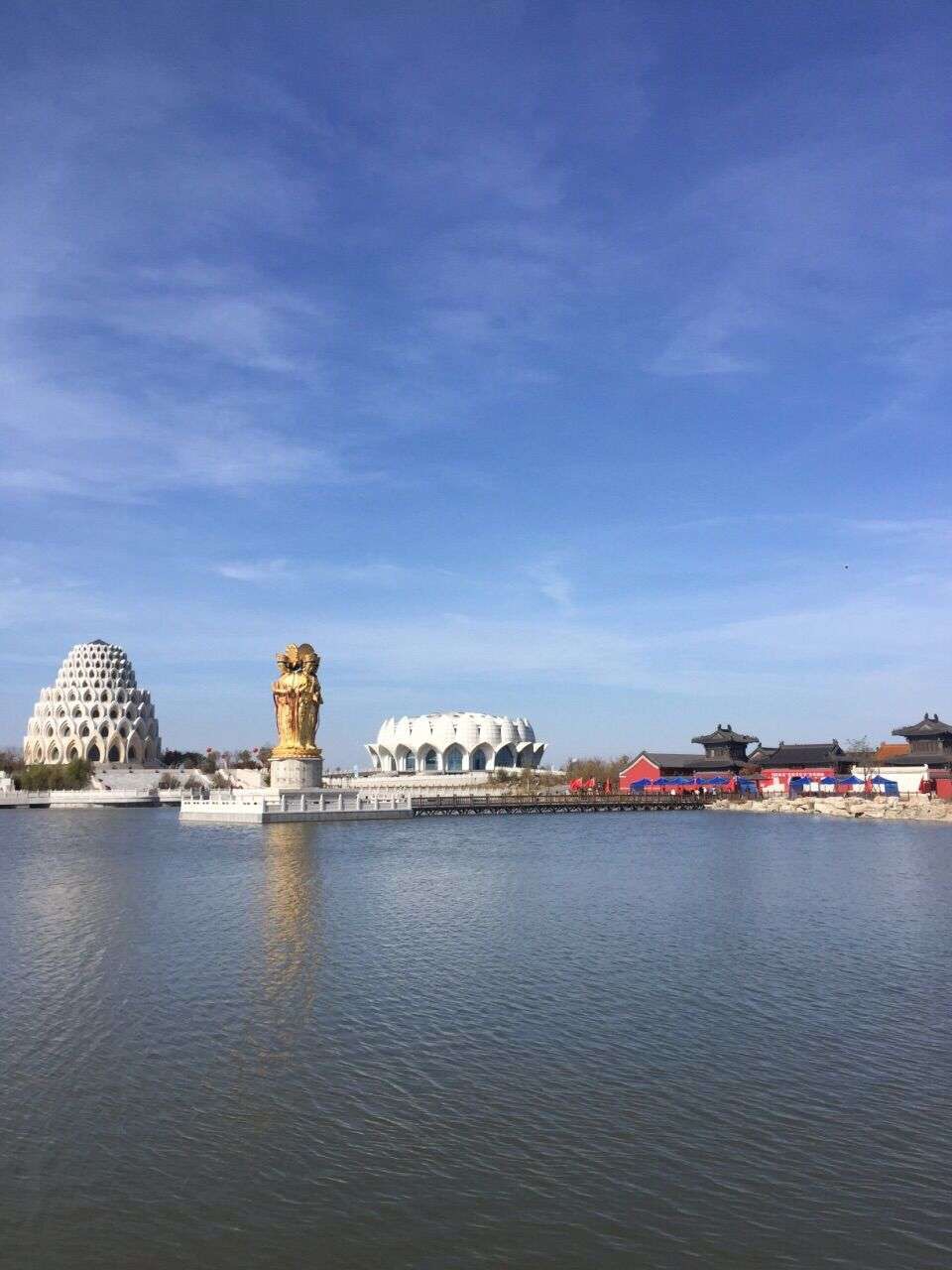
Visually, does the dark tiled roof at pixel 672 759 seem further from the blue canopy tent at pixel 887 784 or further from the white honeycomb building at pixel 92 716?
the white honeycomb building at pixel 92 716

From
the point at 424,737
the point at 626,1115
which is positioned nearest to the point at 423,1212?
the point at 626,1115

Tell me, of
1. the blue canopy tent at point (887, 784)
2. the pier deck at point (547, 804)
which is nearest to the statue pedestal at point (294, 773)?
the pier deck at point (547, 804)

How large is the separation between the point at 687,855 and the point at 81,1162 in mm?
34268

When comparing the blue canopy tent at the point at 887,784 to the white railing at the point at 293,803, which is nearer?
the white railing at the point at 293,803

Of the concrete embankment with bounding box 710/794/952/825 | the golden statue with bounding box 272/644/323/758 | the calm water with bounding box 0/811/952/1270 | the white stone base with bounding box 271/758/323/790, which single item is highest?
the golden statue with bounding box 272/644/323/758

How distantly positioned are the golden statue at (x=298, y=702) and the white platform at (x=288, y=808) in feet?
11.2

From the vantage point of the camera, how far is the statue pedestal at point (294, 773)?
67000 millimetres

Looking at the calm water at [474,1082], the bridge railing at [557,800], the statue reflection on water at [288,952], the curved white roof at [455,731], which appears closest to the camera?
the calm water at [474,1082]

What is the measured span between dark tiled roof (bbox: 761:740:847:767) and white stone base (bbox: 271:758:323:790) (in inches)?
1720

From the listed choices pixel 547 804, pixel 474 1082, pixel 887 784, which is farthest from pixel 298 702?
pixel 474 1082

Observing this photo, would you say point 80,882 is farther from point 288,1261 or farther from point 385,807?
point 385,807

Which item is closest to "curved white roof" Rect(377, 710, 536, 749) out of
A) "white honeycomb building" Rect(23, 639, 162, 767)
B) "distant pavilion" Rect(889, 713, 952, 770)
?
"white honeycomb building" Rect(23, 639, 162, 767)

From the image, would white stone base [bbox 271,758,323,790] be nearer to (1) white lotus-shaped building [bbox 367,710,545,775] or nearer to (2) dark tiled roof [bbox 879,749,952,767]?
(2) dark tiled roof [bbox 879,749,952,767]

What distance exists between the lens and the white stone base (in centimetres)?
6700
